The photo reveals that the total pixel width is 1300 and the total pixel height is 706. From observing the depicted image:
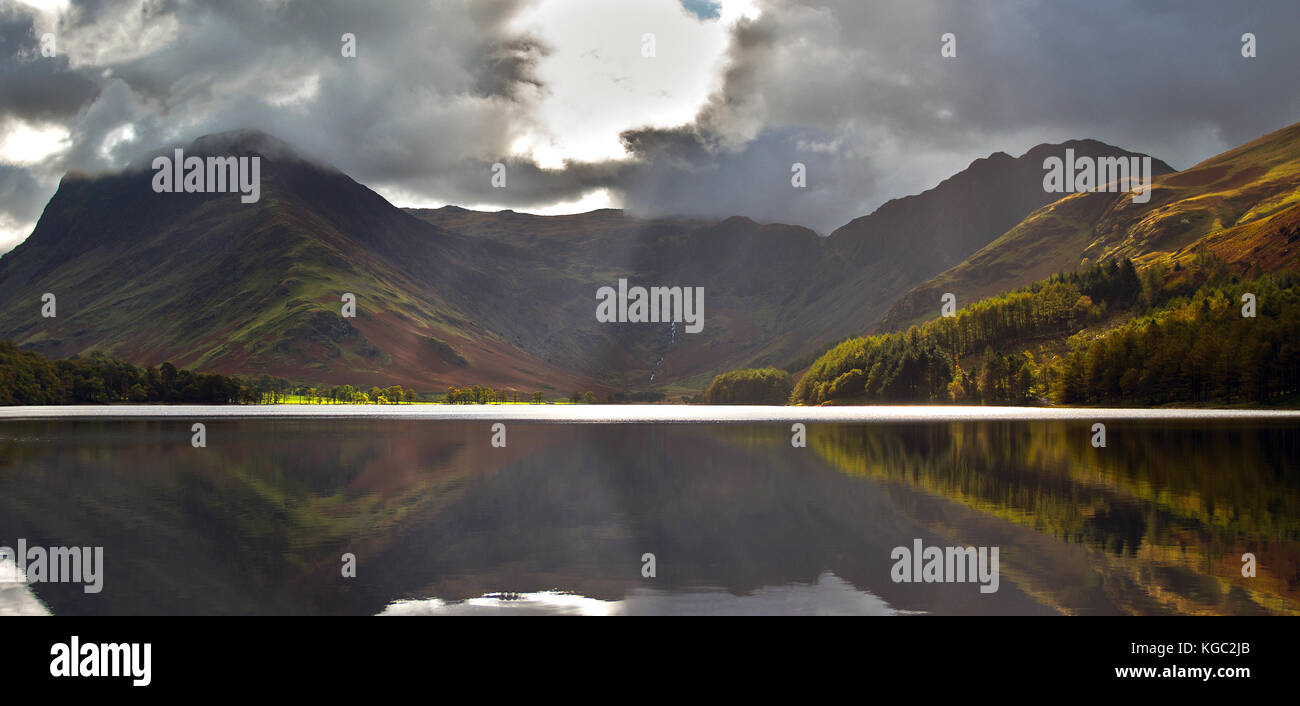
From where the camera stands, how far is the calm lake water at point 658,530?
72.8ft

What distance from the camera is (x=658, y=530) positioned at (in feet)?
109

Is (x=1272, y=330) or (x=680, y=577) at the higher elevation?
(x=1272, y=330)

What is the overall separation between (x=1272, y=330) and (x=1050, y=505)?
19347cm

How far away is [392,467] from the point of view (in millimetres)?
57312

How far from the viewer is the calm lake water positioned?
22203 mm
